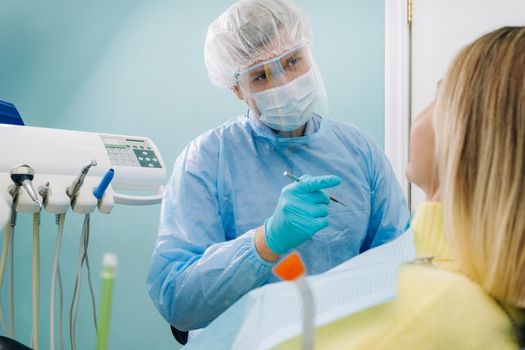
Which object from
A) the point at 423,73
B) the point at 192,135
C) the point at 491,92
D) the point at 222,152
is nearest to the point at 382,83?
the point at 423,73

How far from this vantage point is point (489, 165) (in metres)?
0.72

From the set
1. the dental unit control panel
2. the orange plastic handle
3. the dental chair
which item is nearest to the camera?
the orange plastic handle

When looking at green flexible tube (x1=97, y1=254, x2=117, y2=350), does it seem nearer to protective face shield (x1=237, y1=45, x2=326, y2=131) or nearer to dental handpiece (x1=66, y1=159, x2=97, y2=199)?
dental handpiece (x1=66, y1=159, x2=97, y2=199)

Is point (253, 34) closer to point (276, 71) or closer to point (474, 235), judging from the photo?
point (276, 71)

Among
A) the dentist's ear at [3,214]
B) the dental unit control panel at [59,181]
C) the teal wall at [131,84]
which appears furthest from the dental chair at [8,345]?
the teal wall at [131,84]

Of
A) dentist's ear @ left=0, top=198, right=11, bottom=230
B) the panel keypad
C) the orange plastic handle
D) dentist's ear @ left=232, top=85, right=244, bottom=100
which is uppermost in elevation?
the orange plastic handle

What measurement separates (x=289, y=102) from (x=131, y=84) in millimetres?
1017

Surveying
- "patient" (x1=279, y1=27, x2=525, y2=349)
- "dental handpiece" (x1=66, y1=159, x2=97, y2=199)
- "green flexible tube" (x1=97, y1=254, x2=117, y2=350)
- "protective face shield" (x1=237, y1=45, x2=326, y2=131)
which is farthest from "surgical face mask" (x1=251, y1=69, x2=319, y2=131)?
"green flexible tube" (x1=97, y1=254, x2=117, y2=350)

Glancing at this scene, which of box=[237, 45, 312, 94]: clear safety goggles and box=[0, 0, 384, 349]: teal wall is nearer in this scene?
box=[237, 45, 312, 94]: clear safety goggles

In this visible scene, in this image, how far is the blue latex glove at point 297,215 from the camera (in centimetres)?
118

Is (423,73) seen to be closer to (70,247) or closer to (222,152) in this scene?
(222,152)

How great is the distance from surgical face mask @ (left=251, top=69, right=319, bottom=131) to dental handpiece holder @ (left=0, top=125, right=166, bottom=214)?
0.39 m

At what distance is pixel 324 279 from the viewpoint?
830mm

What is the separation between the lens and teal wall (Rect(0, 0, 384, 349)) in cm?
216
